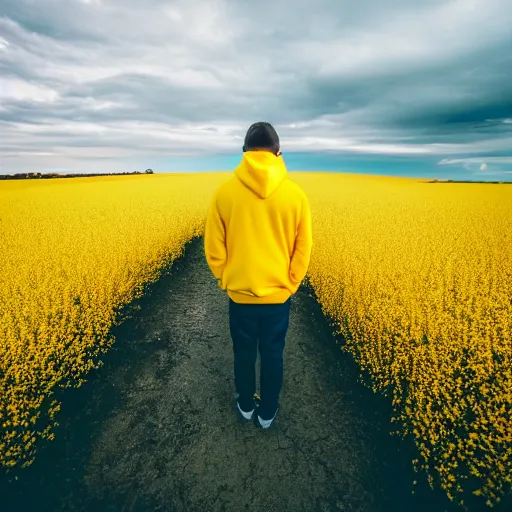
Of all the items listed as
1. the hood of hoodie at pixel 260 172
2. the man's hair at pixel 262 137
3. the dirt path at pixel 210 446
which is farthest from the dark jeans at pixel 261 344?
the man's hair at pixel 262 137

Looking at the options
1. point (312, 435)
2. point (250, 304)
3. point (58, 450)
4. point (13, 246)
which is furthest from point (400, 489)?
point (13, 246)

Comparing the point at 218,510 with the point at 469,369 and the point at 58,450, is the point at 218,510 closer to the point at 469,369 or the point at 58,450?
the point at 58,450

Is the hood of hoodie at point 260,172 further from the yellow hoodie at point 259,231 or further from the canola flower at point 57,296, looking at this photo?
the canola flower at point 57,296

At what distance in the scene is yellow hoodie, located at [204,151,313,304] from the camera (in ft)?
7.51

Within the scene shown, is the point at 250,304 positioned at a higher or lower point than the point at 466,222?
higher

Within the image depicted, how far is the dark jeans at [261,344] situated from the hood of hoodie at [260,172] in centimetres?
101

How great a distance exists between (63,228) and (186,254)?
14.1 feet

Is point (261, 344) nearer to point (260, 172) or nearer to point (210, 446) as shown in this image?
point (210, 446)

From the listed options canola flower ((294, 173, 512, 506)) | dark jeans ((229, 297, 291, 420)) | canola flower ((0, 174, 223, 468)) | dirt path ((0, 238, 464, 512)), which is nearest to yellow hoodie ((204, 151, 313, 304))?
dark jeans ((229, 297, 291, 420))

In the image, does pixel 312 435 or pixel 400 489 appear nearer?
pixel 400 489

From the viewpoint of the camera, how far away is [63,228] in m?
9.52

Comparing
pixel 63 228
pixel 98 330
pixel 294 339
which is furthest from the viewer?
pixel 63 228

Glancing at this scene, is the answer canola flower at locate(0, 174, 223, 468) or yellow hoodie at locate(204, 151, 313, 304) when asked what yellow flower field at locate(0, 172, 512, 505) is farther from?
yellow hoodie at locate(204, 151, 313, 304)

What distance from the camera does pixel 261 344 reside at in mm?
2896
